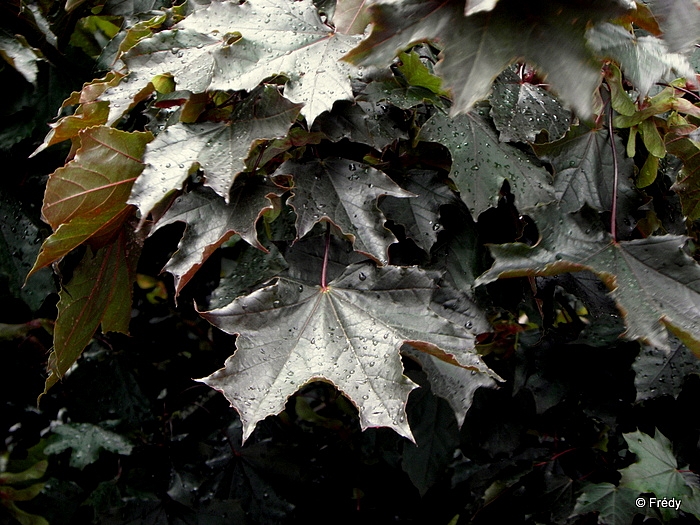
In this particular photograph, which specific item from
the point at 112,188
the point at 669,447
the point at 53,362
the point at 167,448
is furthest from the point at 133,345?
the point at 669,447

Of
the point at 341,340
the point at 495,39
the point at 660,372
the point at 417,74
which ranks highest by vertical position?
the point at 495,39

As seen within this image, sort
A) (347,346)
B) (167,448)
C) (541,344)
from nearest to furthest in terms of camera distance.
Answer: (347,346), (541,344), (167,448)

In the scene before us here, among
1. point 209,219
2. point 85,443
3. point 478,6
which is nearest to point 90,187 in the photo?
point 209,219

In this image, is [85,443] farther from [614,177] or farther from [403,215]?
[614,177]

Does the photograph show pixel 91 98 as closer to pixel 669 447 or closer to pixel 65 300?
pixel 65 300

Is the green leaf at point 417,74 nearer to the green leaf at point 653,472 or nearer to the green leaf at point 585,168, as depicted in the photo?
the green leaf at point 585,168

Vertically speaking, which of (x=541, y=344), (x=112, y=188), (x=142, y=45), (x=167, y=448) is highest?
(x=142, y=45)

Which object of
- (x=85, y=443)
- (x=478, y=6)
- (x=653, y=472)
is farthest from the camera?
(x=85, y=443)

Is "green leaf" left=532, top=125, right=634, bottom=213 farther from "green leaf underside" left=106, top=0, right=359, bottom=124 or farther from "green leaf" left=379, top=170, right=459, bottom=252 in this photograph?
"green leaf underside" left=106, top=0, right=359, bottom=124
